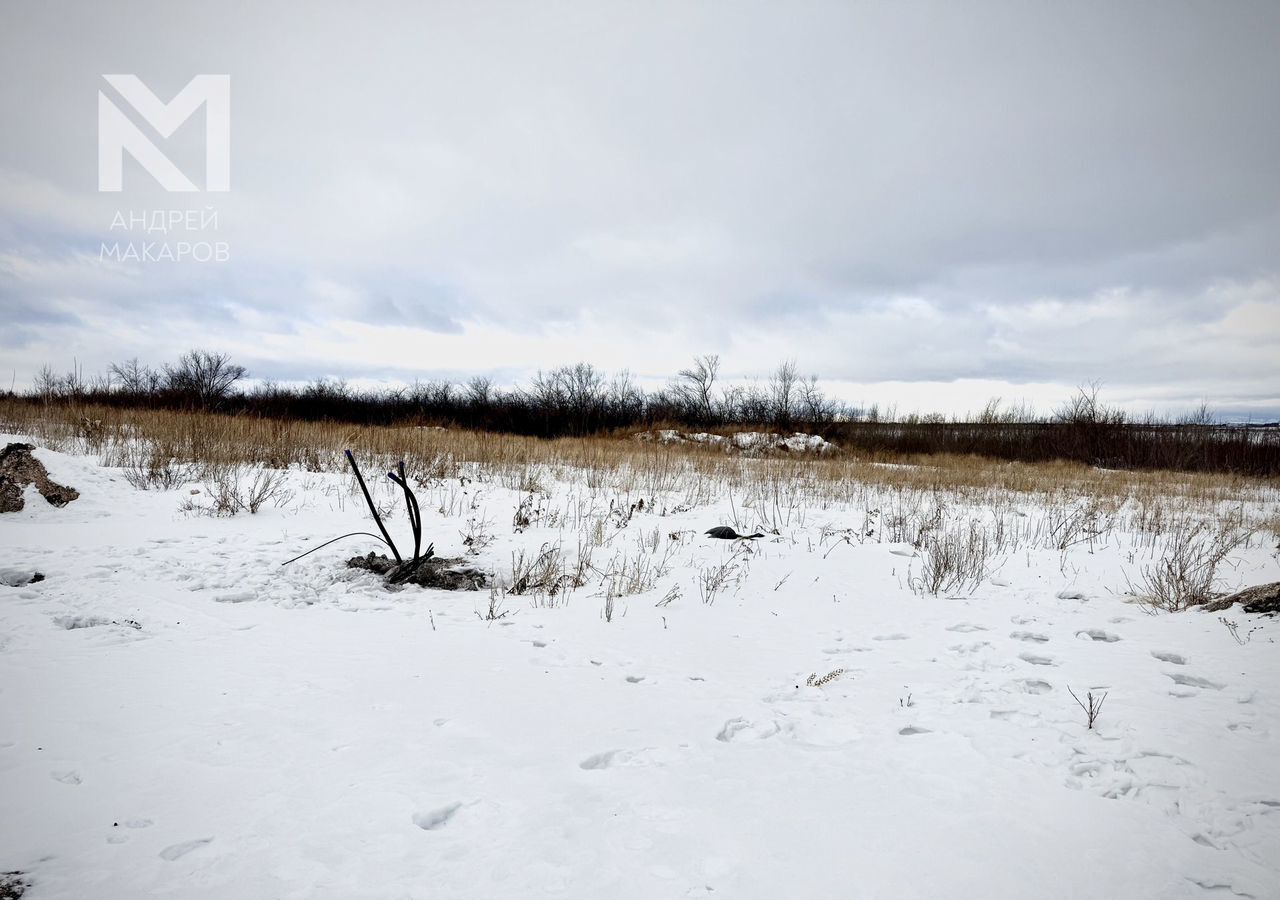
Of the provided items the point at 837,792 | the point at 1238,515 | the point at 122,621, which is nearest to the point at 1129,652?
the point at 837,792

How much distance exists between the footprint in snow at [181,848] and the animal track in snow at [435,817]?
21.5 inches

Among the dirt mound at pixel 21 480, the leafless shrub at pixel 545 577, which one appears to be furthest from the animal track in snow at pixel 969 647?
the dirt mound at pixel 21 480

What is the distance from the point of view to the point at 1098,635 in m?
3.65

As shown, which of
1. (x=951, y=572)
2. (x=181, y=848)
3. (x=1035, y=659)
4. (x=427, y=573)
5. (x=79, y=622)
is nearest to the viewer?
(x=181, y=848)

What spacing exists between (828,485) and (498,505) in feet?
24.1

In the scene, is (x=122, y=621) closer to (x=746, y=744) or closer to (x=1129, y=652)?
(x=746, y=744)

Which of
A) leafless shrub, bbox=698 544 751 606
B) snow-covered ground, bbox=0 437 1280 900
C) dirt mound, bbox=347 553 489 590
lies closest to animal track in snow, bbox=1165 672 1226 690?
snow-covered ground, bbox=0 437 1280 900

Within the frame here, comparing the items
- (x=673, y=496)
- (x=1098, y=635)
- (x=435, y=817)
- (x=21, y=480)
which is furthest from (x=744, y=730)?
(x=673, y=496)

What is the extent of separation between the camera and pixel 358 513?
6375 millimetres

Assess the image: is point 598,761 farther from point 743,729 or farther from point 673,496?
point 673,496

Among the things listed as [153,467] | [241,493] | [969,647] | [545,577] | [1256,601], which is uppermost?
[153,467]

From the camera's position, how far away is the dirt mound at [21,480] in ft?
17.0

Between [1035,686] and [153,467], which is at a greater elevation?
[153,467]

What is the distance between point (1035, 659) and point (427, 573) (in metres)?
4.14
